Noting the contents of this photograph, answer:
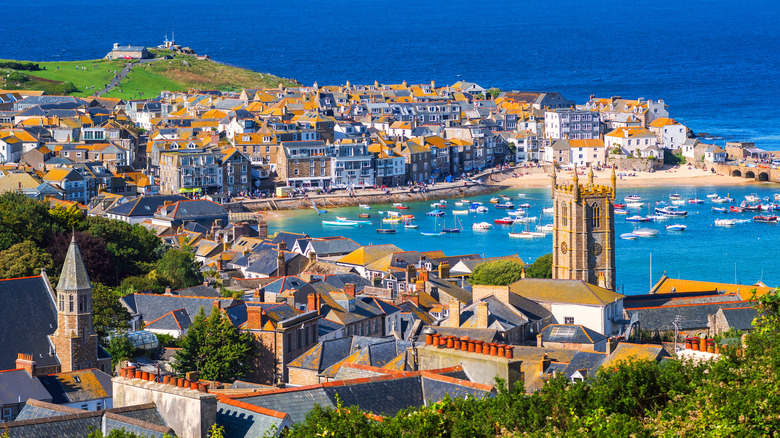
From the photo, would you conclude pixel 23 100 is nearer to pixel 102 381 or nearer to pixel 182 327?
pixel 182 327

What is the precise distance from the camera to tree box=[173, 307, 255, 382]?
109 feet

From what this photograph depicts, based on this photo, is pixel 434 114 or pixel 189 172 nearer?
pixel 189 172

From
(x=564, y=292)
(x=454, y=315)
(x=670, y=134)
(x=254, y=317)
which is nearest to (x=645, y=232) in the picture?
(x=564, y=292)

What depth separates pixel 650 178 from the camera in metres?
117

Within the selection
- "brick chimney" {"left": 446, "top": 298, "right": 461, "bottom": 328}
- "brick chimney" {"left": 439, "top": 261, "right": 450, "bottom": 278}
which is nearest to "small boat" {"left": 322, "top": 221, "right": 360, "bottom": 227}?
"brick chimney" {"left": 439, "top": 261, "right": 450, "bottom": 278}

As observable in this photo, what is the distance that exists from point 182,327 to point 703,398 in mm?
25263

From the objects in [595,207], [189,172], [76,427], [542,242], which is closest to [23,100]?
[189,172]

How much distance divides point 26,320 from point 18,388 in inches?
227

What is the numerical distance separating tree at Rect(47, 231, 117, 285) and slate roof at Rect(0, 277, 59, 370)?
14907mm

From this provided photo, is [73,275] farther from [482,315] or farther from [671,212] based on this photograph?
[671,212]

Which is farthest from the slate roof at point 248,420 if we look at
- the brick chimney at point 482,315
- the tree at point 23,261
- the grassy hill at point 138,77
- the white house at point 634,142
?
the grassy hill at point 138,77

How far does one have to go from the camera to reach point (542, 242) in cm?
8269

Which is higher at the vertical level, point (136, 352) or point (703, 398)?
point (703, 398)

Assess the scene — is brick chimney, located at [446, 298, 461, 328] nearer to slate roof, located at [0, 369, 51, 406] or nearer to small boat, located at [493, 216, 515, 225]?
slate roof, located at [0, 369, 51, 406]
